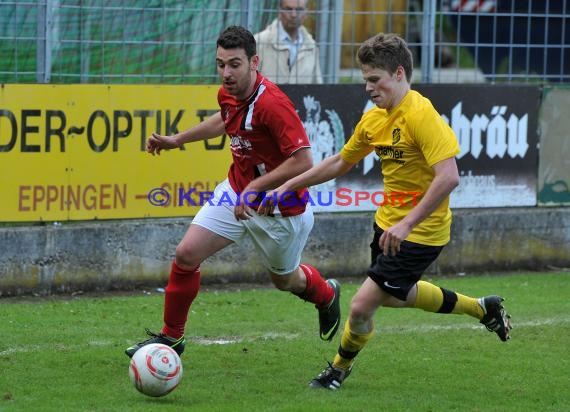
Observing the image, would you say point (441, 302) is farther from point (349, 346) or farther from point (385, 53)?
point (385, 53)

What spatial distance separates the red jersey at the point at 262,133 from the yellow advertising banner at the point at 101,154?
2484 mm

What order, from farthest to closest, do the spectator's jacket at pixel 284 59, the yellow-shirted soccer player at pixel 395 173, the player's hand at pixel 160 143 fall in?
1. the spectator's jacket at pixel 284 59
2. the player's hand at pixel 160 143
3. the yellow-shirted soccer player at pixel 395 173

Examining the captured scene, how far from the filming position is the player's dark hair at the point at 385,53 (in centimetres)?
662

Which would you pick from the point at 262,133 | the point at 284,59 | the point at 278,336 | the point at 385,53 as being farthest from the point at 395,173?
the point at 284,59

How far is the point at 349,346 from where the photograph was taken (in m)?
6.93

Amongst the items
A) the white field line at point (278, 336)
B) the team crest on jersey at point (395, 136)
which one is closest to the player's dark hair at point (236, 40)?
the team crest on jersey at point (395, 136)

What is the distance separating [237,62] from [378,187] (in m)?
4.10

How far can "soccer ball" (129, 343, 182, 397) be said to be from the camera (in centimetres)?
636

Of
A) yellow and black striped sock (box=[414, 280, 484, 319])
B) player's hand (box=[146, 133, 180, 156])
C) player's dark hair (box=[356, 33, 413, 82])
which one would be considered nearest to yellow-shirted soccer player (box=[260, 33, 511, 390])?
player's dark hair (box=[356, 33, 413, 82])

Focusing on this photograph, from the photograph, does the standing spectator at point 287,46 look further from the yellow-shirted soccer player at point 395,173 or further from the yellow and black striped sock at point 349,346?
the yellow and black striped sock at point 349,346

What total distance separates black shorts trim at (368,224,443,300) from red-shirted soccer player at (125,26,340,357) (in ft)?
2.50

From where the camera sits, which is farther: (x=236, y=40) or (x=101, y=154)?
(x=101, y=154)

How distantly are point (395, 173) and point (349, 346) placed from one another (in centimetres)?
100

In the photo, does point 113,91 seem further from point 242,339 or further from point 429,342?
point 429,342
